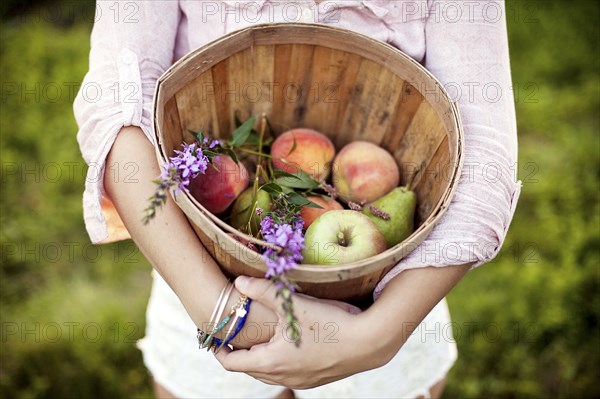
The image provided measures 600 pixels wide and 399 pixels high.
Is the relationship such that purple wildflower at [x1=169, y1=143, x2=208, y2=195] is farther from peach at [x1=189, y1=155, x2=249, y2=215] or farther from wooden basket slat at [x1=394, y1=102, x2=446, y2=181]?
wooden basket slat at [x1=394, y1=102, x2=446, y2=181]

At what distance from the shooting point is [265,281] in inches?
30.5

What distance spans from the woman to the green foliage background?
3.04 ft

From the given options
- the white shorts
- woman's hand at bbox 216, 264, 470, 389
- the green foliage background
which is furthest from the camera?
the green foliage background

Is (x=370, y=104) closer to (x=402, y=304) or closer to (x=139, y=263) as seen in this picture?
(x=402, y=304)

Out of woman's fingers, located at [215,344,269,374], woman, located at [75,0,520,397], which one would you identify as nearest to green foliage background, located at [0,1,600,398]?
woman, located at [75,0,520,397]

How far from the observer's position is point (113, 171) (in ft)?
2.81

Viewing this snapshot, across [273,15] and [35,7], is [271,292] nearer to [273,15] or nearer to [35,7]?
[273,15]

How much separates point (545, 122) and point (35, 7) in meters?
2.62

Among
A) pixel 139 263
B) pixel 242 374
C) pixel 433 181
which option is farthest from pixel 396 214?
pixel 139 263

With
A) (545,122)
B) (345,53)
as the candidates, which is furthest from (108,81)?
(545,122)

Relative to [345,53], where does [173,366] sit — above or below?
below

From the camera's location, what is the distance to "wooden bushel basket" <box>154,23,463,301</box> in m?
0.76

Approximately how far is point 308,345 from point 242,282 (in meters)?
0.13

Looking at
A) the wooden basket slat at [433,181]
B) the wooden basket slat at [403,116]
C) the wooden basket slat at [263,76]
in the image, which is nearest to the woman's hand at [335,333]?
the wooden basket slat at [433,181]
